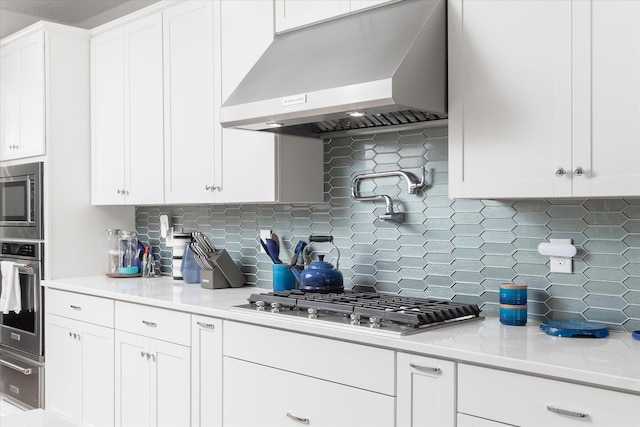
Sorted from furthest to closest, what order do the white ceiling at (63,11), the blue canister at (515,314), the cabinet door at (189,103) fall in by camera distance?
the white ceiling at (63,11) < the cabinet door at (189,103) < the blue canister at (515,314)

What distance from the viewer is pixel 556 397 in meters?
1.64

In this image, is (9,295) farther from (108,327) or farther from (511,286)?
(511,286)

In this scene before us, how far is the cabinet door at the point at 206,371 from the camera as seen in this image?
2.62 meters

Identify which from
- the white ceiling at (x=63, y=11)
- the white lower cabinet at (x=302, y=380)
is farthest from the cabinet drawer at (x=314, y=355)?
the white ceiling at (x=63, y=11)

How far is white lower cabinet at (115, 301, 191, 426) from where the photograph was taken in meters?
2.81

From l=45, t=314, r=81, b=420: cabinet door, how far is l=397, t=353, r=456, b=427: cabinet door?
221cm

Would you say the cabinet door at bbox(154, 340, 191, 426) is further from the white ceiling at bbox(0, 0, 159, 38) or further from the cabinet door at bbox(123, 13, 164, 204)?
the white ceiling at bbox(0, 0, 159, 38)

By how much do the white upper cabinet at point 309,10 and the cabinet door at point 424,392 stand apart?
4.43 feet

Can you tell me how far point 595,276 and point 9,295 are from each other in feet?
11.0

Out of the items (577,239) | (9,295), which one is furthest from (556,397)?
(9,295)

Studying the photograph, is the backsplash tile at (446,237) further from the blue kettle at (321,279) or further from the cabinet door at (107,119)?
the cabinet door at (107,119)

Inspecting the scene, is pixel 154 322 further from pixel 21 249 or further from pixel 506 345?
pixel 506 345

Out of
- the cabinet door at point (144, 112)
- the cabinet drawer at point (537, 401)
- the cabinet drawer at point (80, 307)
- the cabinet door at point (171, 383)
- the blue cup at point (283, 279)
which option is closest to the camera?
the cabinet drawer at point (537, 401)

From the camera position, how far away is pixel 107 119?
3809mm
